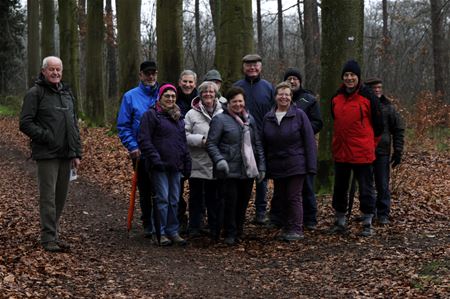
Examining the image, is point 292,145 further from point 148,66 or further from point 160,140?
point 148,66

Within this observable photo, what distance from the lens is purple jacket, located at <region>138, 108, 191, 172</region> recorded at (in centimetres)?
727

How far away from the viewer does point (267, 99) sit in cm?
828

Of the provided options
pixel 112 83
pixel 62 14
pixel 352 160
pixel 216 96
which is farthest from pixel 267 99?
Result: pixel 112 83

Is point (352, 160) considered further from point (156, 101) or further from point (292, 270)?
point (156, 101)

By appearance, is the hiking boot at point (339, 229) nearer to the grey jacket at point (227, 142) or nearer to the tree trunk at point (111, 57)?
the grey jacket at point (227, 142)

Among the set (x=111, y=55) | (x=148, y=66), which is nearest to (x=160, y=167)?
(x=148, y=66)

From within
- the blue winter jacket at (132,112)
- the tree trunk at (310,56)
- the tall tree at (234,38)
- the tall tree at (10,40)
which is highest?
the tall tree at (10,40)

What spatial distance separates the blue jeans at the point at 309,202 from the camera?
807 centimetres

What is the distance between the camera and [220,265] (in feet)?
22.3

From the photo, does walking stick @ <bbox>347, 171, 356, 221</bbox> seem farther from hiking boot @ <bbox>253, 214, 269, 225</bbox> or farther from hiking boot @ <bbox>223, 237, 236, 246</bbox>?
hiking boot @ <bbox>223, 237, 236, 246</bbox>

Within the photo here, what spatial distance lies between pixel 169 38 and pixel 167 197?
6713mm

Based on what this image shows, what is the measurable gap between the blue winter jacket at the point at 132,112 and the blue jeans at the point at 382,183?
3136 mm

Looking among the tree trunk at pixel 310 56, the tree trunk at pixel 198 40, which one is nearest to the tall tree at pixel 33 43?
the tree trunk at pixel 198 40

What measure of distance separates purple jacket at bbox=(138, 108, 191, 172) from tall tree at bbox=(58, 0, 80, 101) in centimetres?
1581
